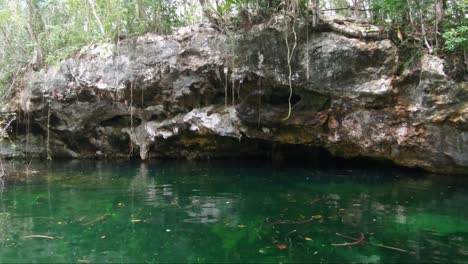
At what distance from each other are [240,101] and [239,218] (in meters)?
5.91

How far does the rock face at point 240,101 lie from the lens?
9.58 metres

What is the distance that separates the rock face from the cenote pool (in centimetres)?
143

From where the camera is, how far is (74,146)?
17.1 m

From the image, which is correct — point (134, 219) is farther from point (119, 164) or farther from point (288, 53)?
point (119, 164)

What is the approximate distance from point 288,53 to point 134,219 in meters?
5.69

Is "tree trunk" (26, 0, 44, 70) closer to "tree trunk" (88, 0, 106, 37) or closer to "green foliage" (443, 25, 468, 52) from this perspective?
"tree trunk" (88, 0, 106, 37)

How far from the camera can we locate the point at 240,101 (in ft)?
40.0

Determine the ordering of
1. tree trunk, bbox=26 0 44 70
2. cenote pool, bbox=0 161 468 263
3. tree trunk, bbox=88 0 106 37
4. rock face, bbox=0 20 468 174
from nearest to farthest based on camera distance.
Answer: cenote pool, bbox=0 161 468 263, rock face, bbox=0 20 468 174, tree trunk, bbox=88 0 106 37, tree trunk, bbox=26 0 44 70

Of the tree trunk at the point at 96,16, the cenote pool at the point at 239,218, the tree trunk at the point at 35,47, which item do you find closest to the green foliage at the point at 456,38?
the cenote pool at the point at 239,218

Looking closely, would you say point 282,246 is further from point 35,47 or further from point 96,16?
point 35,47

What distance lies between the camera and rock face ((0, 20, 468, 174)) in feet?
31.4

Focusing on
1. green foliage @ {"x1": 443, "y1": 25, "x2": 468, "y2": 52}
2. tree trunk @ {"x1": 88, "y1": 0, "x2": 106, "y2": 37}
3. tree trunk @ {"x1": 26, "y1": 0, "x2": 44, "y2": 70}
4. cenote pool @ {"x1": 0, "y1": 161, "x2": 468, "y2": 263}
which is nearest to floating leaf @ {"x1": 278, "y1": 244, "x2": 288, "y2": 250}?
cenote pool @ {"x1": 0, "y1": 161, "x2": 468, "y2": 263}

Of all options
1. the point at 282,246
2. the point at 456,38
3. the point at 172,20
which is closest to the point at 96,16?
the point at 172,20

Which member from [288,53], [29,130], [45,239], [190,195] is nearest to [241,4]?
[288,53]
